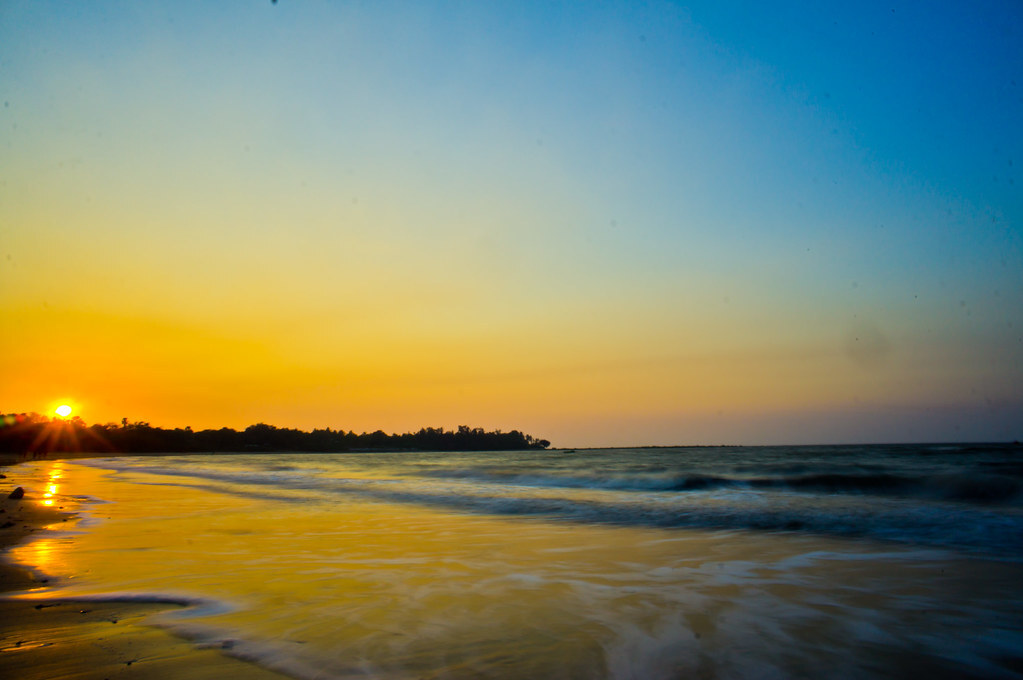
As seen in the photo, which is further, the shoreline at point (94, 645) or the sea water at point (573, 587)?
the sea water at point (573, 587)

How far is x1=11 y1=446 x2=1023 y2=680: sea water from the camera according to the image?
3.51 m

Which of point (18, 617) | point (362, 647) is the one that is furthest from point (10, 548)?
point (362, 647)

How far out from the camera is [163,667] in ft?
10.0

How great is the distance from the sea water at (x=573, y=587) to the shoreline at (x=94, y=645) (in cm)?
17

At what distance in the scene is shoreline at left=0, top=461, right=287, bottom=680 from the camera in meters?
2.96

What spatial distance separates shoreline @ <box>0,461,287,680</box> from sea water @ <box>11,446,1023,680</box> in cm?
17

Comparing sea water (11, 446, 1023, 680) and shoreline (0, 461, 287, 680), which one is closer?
shoreline (0, 461, 287, 680)

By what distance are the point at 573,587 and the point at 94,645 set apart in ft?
12.1

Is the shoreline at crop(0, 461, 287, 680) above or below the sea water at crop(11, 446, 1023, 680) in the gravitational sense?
above

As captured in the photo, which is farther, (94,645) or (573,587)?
(573,587)

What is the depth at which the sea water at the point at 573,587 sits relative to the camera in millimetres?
3514

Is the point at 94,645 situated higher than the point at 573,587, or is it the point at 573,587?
the point at 94,645

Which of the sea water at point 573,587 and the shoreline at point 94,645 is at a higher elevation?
the shoreline at point 94,645

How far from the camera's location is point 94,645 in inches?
131
